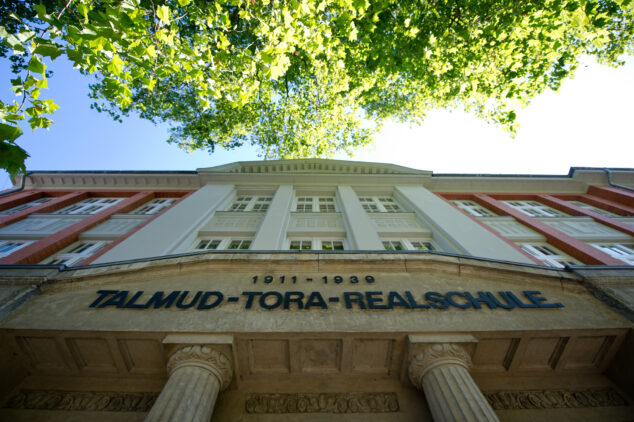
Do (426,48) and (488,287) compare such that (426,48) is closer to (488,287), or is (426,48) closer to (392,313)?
(488,287)

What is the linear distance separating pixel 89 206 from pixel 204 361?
15316 millimetres

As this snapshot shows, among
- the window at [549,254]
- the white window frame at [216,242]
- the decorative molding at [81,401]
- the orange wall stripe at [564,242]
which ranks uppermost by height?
the white window frame at [216,242]

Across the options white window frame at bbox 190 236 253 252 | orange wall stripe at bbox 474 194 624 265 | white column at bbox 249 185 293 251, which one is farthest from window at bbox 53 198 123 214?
orange wall stripe at bbox 474 194 624 265

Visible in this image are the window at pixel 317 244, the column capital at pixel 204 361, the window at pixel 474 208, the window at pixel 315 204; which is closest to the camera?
the column capital at pixel 204 361

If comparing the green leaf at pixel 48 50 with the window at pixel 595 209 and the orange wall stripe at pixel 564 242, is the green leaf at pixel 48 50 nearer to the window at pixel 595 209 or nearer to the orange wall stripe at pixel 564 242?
the orange wall stripe at pixel 564 242

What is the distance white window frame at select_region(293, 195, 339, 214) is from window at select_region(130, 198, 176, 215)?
310 inches

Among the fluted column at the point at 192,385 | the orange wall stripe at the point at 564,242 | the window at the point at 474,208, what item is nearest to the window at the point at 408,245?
the window at the point at 474,208

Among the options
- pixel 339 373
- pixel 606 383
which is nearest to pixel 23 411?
pixel 339 373

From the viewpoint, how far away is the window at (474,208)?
13859 millimetres

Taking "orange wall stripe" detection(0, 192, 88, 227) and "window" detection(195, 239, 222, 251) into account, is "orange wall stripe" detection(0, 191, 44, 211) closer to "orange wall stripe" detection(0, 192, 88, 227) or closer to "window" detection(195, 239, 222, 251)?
"orange wall stripe" detection(0, 192, 88, 227)

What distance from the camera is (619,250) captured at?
1045 cm

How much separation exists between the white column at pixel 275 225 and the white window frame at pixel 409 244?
4.45 metres

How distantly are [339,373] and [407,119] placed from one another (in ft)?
69.1

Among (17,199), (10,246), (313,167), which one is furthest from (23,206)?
(313,167)
